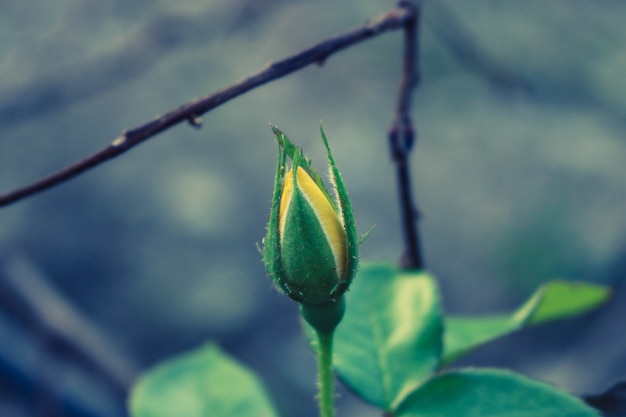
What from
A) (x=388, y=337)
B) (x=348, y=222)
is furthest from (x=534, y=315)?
(x=348, y=222)

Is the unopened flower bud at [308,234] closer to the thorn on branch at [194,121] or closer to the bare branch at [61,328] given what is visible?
the thorn on branch at [194,121]

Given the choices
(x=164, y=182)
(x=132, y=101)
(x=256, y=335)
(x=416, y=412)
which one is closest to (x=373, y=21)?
(x=416, y=412)

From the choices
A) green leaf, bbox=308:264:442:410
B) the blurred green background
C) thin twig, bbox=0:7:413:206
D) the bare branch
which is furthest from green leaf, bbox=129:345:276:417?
the blurred green background

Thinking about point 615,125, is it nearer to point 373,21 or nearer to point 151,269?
point 151,269

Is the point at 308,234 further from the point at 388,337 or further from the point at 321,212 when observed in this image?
the point at 388,337

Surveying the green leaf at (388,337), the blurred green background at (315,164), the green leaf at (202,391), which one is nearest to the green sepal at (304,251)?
Answer: the green leaf at (388,337)

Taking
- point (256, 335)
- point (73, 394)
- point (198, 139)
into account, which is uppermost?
point (198, 139)

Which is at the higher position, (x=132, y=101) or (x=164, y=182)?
(x=132, y=101)
